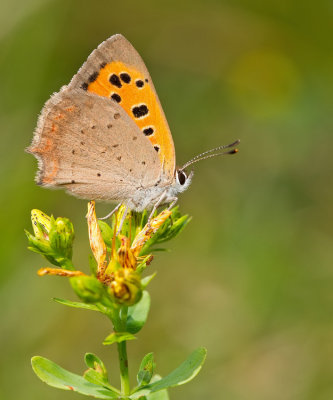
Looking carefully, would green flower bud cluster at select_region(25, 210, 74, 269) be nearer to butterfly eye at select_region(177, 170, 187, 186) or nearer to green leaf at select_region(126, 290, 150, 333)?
green leaf at select_region(126, 290, 150, 333)

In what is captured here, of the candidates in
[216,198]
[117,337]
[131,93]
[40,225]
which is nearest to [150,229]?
[40,225]

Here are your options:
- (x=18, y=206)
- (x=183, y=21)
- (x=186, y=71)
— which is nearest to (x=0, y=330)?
(x=18, y=206)

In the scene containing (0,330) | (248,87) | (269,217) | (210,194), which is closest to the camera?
(0,330)

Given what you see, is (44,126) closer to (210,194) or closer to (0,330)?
(0,330)

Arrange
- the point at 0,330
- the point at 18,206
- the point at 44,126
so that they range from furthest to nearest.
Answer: the point at 18,206 → the point at 0,330 → the point at 44,126

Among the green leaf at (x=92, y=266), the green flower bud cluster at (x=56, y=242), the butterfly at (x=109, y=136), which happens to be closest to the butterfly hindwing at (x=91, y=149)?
the butterfly at (x=109, y=136)

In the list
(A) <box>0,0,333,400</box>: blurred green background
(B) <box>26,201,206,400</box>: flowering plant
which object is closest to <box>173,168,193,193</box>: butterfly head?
(B) <box>26,201,206,400</box>: flowering plant
